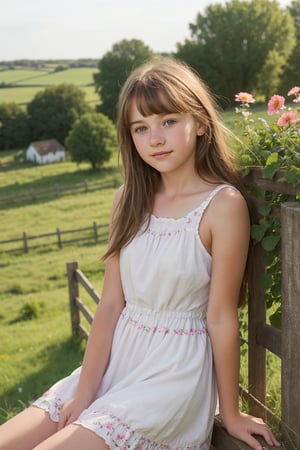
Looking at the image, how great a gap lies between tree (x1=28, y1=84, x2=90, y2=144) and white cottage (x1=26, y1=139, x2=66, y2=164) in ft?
13.5

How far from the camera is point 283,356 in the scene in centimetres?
213

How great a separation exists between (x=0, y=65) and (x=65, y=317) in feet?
224

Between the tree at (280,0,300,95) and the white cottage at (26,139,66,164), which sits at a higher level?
the tree at (280,0,300,95)

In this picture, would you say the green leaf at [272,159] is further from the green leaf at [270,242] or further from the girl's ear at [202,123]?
the girl's ear at [202,123]

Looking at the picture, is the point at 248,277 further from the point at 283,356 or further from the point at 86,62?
the point at 86,62

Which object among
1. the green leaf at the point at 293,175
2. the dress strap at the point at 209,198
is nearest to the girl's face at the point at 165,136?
the dress strap at the point at 209,198

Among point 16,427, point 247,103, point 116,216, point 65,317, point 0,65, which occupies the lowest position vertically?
point 65,317

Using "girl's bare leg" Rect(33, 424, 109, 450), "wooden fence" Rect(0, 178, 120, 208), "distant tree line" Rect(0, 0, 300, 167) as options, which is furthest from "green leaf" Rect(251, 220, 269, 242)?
"wooden fence" Rect(0, 178, 120, 208)

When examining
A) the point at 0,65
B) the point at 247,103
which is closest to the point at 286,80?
Answer: the point at 247,103

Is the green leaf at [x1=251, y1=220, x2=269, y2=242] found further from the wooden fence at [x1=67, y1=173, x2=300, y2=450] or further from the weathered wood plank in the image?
the weathered wood plank

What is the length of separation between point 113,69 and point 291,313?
49935 mm

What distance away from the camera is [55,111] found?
52125 millimetres

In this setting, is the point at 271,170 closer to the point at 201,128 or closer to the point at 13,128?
the point at 201,128

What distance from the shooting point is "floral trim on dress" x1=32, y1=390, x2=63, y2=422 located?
2.30m
